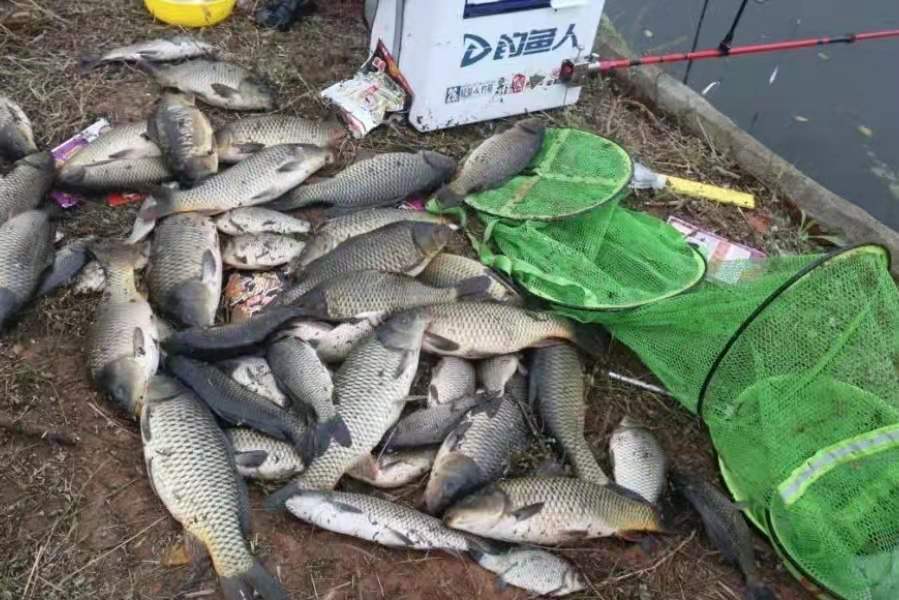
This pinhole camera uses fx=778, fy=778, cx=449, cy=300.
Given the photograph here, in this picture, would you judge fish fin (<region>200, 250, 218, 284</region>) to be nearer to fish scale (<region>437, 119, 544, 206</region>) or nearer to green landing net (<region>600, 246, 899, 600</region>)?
fish scale (<region>437, 119, 544, 206</region>)

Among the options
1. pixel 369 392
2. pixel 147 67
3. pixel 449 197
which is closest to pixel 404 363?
pixel 369 392

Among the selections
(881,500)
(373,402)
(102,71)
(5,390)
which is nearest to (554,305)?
(373,402)

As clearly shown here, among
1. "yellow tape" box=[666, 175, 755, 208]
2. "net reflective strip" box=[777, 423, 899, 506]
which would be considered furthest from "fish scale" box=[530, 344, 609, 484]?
"yellow tape" box=[666, 175, 755, 208]

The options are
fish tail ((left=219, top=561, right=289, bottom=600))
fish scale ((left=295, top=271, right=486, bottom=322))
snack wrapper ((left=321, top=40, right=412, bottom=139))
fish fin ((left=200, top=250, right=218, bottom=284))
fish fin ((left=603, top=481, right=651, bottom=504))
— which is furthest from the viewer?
snack wrapper ((left=321, top=40, right=412, bottom=139))

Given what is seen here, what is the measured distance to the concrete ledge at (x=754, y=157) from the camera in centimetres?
401

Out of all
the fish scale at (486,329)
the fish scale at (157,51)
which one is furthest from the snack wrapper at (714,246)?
the fish scale at (157,51)

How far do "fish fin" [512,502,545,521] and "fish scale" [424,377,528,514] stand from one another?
0.53 feet

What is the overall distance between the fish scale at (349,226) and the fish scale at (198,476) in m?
0.83

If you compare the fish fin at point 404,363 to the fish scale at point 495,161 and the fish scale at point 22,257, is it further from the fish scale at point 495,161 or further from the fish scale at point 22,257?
the fish scale at point 22,257

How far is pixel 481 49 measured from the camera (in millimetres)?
3648

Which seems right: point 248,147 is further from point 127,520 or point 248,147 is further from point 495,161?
point 127,520

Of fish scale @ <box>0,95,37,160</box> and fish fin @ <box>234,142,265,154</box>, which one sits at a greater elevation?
fish fin @ <box>234,142,265,154</box>

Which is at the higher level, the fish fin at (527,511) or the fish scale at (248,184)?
the fish scale at (248,184)

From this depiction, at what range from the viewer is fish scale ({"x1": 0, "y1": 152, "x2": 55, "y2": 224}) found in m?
3.16
